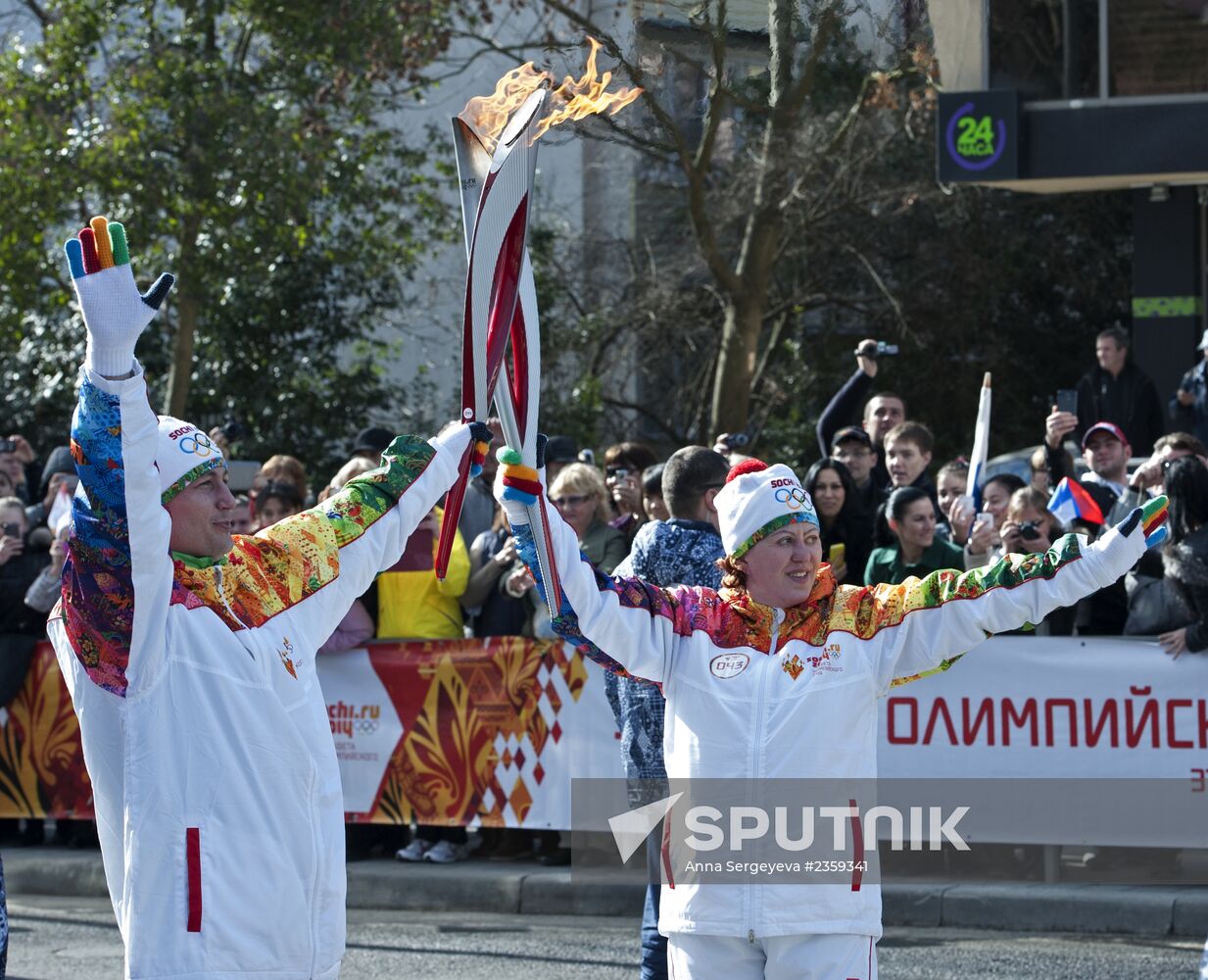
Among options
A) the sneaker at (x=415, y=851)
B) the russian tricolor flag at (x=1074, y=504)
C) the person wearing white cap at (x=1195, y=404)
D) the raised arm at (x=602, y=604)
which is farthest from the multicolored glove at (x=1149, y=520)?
the person wearing white cap at (x=1195, y=404)

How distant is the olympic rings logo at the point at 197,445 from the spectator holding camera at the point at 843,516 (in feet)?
15.5

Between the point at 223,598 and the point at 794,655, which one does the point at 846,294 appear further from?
the point at 223,598

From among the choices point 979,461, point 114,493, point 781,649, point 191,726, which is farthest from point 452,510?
point 979,461

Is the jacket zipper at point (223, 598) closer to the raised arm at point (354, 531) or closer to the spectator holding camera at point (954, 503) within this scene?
the raised arm at point (354, 531)

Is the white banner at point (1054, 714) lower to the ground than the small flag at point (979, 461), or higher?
lower

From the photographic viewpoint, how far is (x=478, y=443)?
13.1 ft

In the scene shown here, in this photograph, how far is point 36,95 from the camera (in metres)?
13.7

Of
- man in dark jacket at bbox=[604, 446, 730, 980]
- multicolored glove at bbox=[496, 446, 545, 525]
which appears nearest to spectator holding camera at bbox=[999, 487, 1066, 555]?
man in dark jacket at bbox=[604, 446, 730, 980]

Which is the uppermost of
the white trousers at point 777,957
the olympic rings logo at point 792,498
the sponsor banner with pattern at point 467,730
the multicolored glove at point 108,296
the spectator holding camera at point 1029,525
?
Result: the multicolored glove at point 108,296

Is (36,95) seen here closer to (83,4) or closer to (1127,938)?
(83,4)

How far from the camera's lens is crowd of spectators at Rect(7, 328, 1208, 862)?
287 inches

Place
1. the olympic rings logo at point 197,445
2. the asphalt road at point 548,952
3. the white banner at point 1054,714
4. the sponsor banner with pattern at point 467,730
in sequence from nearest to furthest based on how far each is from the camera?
the olympic rings logo at point 197,445, the asphalt road at point 548,952, the white banner at point 1054,714, the sponsor banner with pattern at point 467,730

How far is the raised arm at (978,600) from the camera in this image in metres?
3.87

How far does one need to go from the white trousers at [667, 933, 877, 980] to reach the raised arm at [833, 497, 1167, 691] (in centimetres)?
56
